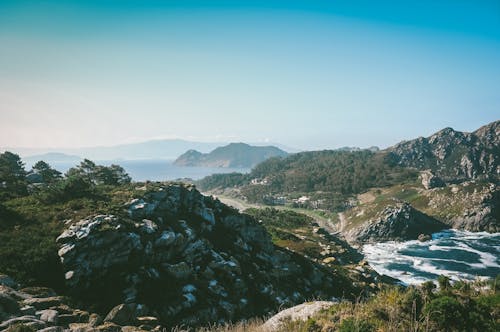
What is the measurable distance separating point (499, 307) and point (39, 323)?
18.6 meters

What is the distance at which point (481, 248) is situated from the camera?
110 meters

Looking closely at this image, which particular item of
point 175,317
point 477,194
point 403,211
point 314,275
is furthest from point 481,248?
point 175,317

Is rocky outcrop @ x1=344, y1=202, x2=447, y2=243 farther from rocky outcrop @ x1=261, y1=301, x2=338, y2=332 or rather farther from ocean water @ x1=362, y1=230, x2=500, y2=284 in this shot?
rocky outcrop @ x1=261, y1=301, x2=338, y2=332

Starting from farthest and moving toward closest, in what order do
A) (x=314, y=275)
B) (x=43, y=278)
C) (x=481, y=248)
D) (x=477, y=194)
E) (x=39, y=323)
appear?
(x=477, y=194) < (x=481, y=248) < (x=314, y=275) < (x=43, y=278) < (x=39, y=323)

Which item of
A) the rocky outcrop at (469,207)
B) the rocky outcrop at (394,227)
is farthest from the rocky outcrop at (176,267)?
the rocky outcrop at (469,207)

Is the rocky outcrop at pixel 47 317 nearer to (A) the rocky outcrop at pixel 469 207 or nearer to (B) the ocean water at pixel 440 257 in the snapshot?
(B) the ocean water at pixel 440 257

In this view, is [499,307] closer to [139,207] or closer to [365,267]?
[139,207]

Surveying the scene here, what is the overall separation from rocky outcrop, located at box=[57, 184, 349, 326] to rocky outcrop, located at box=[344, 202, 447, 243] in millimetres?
101715

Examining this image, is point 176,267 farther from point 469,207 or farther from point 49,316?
point 469,207

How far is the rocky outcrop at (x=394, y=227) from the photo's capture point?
136 m

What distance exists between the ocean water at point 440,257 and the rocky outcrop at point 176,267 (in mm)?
56422

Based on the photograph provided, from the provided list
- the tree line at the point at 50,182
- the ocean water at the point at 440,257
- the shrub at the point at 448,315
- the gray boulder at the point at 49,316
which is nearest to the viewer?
the shrub at the point at 448,315

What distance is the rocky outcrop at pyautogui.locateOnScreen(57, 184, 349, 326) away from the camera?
84.8 ft

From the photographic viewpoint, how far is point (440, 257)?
102m
